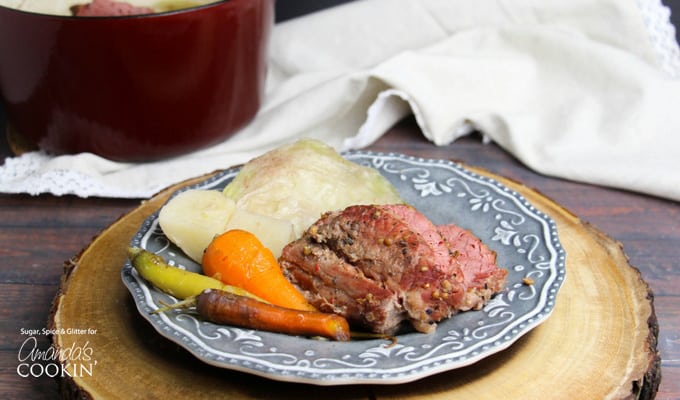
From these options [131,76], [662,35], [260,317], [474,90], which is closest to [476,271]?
[260,317]

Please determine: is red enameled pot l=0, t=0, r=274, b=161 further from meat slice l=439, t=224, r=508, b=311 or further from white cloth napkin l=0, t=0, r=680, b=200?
Answer: meat slice l=439, t=224, r=508, b=311

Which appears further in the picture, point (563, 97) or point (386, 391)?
point (563, 97)

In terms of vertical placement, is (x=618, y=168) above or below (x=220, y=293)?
below

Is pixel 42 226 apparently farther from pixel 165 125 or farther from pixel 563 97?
pixel 563 97

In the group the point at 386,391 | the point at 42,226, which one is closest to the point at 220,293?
the point at 386,391

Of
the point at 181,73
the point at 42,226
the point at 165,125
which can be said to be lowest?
the point at 42,226

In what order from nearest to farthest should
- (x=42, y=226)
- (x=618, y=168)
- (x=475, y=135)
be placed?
1. (x=42, y=226)
2. (x=618, y=168)
3. (x=475, y=135)

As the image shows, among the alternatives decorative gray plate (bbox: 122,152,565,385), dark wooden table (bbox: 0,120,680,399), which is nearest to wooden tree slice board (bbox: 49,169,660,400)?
decorative gray plate (bbox: 122,152,565,385)

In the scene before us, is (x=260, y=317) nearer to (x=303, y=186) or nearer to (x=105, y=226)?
(x=303, y=186)
